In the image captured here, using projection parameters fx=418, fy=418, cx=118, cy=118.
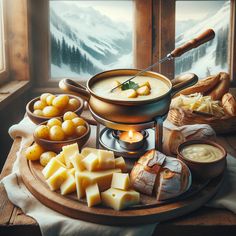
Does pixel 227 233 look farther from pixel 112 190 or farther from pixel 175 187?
pixel 112 190

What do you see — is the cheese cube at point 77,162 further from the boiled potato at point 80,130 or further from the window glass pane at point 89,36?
the window glass pane at point 89,36

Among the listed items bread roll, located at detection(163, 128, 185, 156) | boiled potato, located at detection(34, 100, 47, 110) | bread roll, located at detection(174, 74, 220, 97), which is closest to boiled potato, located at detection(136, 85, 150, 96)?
bread roll, located at detection(163, 128, 185, 156)

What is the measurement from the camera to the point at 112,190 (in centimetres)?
132

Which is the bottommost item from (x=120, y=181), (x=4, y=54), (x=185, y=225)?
(x=185, y=225)

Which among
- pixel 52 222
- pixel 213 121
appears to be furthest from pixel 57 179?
pixel 213 121

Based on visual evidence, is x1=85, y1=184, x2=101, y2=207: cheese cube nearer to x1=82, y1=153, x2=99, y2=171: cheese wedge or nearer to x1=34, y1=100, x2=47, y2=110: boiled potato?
x1=82, y1=153, x2=99, y2=171: cheese wedge

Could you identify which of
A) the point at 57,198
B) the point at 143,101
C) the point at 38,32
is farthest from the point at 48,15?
the point at 57,198

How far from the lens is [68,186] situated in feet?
4.46

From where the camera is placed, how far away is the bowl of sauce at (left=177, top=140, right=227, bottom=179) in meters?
1.42

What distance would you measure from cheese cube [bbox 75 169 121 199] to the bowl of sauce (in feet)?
0.92

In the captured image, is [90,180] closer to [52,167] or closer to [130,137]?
[52,167]

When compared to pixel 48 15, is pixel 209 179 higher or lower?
lower

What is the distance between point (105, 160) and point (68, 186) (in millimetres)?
147

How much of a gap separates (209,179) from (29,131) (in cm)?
85
